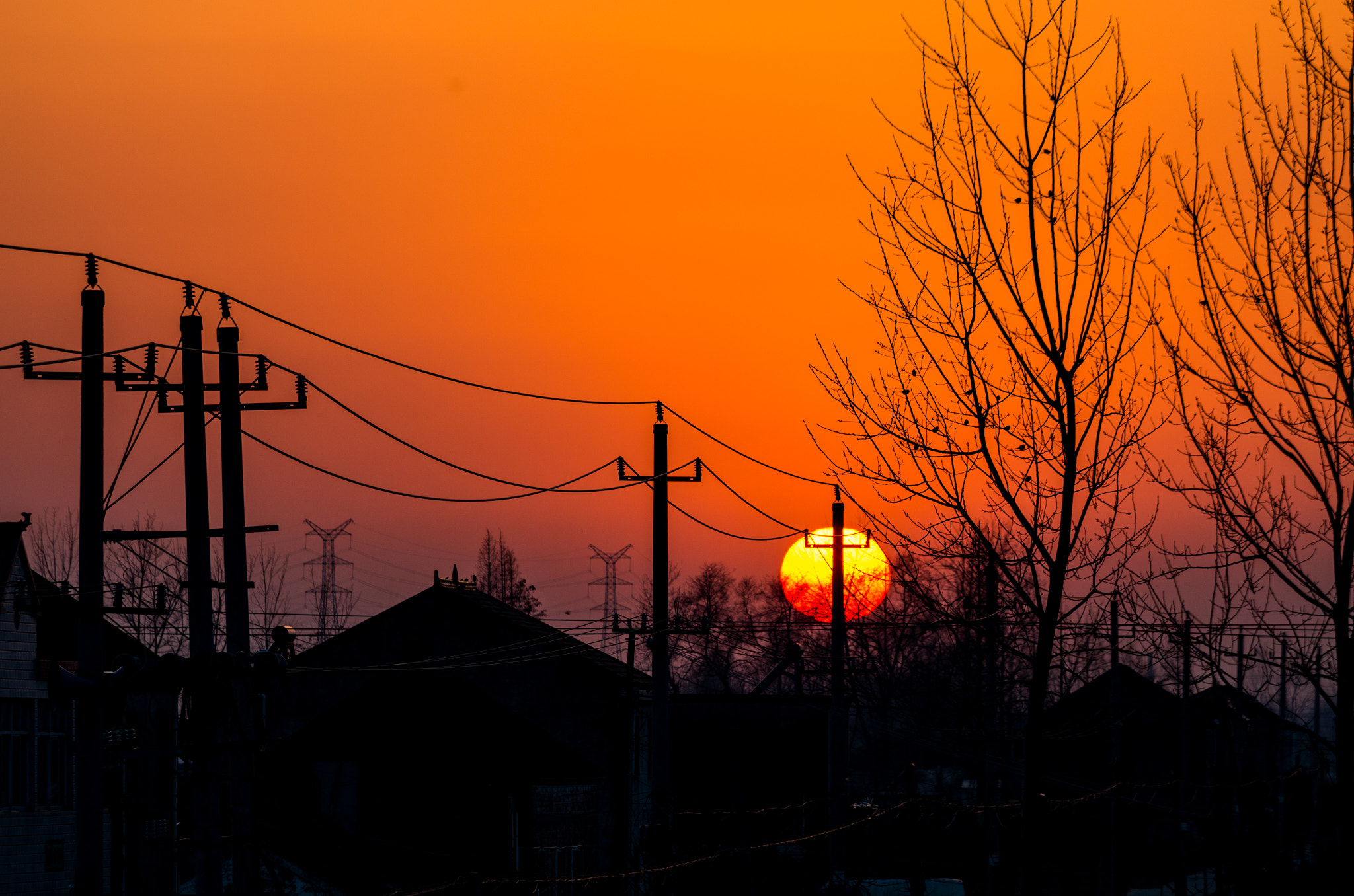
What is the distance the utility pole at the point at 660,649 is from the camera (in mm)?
24016

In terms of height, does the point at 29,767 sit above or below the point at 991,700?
below

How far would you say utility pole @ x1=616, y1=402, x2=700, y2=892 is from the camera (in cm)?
2402

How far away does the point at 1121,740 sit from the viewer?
148ft

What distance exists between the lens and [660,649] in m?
25.5

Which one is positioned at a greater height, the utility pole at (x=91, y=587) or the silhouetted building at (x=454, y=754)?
the utility pole at (x=91, y=587)

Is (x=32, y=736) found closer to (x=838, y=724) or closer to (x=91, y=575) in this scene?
(x=91, y=575)

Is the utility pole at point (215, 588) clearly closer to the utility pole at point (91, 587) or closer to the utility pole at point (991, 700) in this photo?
the utility pole at point (91, 587)

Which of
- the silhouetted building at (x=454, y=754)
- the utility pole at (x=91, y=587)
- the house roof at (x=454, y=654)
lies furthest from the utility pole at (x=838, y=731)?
the utility pole at (x=91, y=587)

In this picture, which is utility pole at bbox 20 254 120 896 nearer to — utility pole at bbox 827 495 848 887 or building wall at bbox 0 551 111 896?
building wall at bbox 0 551 111 896

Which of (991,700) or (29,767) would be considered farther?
(991,700)

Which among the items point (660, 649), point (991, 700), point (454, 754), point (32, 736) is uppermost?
point (660, 649)

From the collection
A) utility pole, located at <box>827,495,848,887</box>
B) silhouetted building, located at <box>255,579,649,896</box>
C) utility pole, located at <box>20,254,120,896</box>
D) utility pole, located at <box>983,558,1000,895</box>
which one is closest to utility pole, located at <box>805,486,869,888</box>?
utility pole, located at <box>827,495,848,887</box>

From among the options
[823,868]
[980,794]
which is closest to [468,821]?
[823,868]

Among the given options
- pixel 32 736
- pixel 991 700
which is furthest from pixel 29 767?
pixel 991 700
